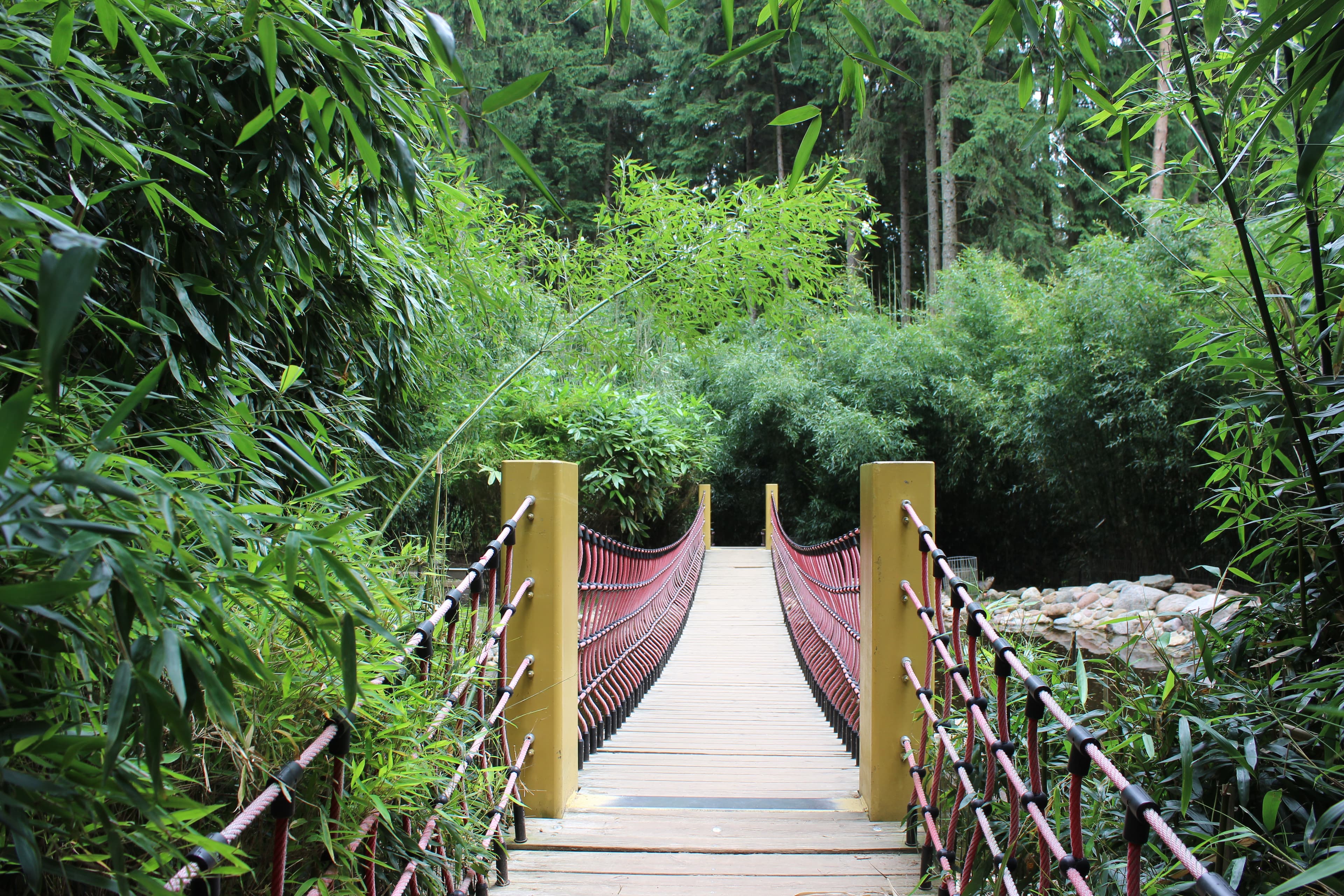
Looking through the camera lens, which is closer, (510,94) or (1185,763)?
(510,94)

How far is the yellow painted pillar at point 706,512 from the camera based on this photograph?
33.9 ft

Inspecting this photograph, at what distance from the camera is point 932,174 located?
46.3 ft

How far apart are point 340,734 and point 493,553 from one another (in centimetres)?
85

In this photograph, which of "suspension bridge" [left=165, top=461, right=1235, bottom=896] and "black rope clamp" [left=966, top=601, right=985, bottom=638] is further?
"black rope clamp" [left=966, top=601, right=985, bottom=638]

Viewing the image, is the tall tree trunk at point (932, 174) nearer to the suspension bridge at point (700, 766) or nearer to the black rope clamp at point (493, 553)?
the suspension bridge at point (700, 766)

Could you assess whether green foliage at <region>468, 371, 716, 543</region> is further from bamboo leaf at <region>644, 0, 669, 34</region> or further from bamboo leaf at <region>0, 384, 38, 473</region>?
bamboo leaf at <region>0, 384, 38, 473</region>

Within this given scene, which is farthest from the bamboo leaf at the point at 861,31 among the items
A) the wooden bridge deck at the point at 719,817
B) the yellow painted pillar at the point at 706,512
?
the yellow painted pillar at the point at 706,512

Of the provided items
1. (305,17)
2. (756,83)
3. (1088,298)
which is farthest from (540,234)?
(756,83)

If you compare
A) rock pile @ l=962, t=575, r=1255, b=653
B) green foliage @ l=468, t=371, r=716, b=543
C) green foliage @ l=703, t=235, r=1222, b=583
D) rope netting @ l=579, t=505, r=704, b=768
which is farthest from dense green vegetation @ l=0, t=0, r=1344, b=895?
green foliage @ l=703, t=235, r=1222, b=583

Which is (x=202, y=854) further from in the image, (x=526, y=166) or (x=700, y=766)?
(x=700, y=766)

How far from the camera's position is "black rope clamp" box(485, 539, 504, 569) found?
69.3 inches

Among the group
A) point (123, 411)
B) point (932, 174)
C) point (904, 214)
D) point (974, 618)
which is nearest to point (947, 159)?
point (932, 174)

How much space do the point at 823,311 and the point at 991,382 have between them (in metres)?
2.86

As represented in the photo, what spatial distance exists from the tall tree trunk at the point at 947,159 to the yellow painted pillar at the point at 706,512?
6.43 metres
